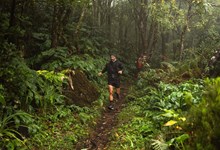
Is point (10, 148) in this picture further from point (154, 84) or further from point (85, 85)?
point (154, 84)

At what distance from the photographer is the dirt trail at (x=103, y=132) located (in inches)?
321

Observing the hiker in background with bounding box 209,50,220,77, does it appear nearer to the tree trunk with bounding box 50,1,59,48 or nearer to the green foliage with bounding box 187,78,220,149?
the green foliage with bounding box 187,78,220,149

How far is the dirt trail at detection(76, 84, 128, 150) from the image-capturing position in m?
8.15

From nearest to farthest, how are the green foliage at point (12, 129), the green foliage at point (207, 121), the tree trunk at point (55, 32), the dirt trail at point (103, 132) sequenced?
the green foliage at point (207, 121) < the green foliage at point (12, 129) < the dirt trail at point (103, 132) < the tree trunk at point (55, 32)

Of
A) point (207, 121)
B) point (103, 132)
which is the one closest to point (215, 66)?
point (103, 132)

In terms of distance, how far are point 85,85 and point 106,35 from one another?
11.4 meters

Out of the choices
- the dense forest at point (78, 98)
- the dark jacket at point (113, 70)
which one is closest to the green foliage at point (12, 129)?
the dense forest at point (78, 98)

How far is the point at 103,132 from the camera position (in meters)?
9.33

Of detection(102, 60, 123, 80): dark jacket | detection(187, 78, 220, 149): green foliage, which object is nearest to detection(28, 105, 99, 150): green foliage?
detection(102, 60, 123, 80): dark jacket

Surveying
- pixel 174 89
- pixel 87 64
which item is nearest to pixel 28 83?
pixel 174 89

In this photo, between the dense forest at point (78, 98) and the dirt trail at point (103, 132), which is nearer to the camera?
the dense forest at point (78, 98)

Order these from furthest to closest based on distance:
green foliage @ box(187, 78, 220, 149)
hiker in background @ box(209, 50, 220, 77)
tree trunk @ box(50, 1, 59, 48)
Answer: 1. tree trunk @ box(50, 1, 59, 48)
2. hiker in background @ box(209, 50, 220, 77)
3. green foliage @ box(187, 78, 220, 149)

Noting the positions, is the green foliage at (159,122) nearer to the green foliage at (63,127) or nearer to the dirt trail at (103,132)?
the dirt trail at (103,132)

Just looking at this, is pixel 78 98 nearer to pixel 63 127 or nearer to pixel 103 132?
pixel 103 132
